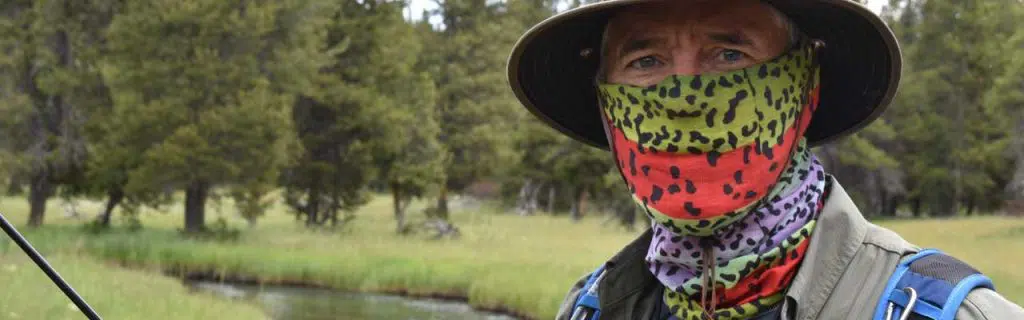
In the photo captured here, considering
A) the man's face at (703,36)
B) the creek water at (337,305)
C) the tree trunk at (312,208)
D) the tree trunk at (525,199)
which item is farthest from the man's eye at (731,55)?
the tree trunk at (525,199)

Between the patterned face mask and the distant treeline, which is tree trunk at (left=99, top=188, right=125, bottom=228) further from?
the patterned face mask

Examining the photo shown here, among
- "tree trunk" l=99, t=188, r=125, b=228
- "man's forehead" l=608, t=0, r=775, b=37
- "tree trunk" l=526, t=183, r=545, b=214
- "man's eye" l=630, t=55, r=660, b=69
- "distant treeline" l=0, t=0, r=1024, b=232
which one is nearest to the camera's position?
"man's forehead" l=608, t=0, r=775, b=37

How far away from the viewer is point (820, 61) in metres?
2.38

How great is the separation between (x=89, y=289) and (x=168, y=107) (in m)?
10.5

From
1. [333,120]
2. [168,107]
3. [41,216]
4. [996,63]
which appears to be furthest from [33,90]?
[996,63]

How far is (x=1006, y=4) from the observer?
1503 inches

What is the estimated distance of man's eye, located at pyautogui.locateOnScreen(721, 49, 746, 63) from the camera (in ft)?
6.96

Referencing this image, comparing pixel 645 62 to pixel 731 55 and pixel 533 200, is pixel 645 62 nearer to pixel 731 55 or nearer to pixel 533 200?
pixel 731 55

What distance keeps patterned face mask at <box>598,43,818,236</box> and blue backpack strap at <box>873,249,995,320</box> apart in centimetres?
34

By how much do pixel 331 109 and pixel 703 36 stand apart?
2791 centimetres

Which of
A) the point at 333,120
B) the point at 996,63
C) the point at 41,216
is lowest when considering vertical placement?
the point at 41,216

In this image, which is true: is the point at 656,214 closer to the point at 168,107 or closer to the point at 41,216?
the point at 168,107

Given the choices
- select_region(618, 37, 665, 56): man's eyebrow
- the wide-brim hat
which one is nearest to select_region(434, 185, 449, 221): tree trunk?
the wide-brim hat

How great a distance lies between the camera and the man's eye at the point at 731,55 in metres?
2.12
